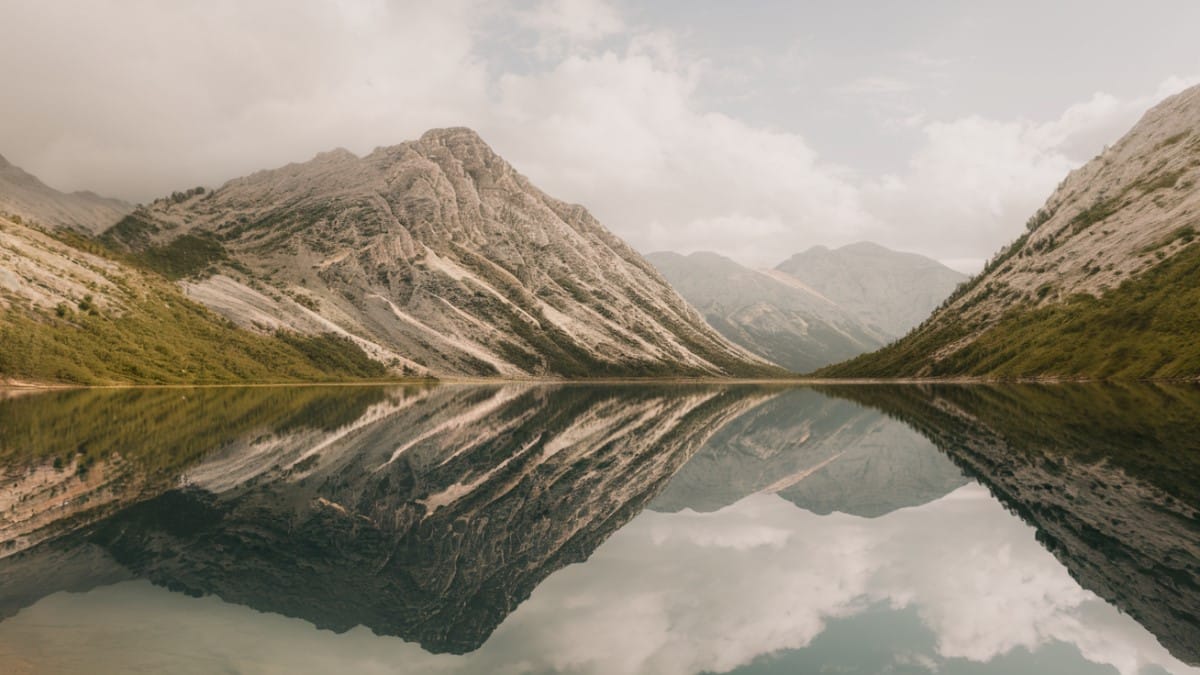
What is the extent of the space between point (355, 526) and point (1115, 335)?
185939 millimetres

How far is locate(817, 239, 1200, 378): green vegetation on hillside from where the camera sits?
437 ft

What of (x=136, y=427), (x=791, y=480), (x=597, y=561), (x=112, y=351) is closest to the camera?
(x=597, y=561)

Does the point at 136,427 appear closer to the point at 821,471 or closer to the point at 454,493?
the point at 454,493

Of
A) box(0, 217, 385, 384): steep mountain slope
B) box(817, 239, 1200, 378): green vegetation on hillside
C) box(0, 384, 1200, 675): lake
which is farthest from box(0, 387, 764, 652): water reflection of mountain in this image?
box(817, 239, 1200, 378): green vegetation on hillside

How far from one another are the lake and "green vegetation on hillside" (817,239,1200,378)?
119 metres

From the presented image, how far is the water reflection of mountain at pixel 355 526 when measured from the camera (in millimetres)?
16562

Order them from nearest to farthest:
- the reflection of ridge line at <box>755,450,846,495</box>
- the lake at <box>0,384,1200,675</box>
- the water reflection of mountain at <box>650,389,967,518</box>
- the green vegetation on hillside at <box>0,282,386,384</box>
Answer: the lake at <box>0,384,1200,675</box> → the water reflection of mountain at <box>650,389,967,518</box> → the reflection of ridge line at <box>755,450,846,495</box> → the green vegetation on hillside at <box>0,282,386,384</box>

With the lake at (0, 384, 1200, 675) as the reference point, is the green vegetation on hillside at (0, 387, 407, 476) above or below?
below

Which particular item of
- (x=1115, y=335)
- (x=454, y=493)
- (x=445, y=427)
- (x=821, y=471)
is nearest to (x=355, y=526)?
(x=454, y=493)

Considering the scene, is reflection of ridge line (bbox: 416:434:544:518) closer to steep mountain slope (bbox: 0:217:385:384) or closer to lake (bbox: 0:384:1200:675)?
lake (bbox: 0:384:1200:675)

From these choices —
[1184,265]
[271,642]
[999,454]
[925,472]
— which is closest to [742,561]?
[271,642]

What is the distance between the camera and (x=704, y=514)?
92.2 feet

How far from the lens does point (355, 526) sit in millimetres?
23906

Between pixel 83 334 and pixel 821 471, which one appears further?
pixel 83 334
